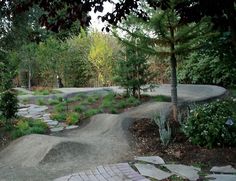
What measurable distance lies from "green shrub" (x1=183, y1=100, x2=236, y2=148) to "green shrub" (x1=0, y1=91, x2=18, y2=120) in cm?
357

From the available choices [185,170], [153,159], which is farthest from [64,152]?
[185,170]

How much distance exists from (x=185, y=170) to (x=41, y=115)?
198 inches

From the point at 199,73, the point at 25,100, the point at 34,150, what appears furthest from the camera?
the point at 199,73

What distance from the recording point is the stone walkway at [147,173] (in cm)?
456

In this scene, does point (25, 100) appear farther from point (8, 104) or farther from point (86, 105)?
point (8, 104)

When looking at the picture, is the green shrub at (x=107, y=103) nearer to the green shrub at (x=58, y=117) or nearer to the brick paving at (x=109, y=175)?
the green shrub at (x=58, y=117)

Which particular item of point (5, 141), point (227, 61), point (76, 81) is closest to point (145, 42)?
point (227, 61)

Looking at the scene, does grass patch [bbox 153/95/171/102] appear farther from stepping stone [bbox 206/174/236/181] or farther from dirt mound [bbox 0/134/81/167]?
stepping stone [bbox 206/174/236/181]

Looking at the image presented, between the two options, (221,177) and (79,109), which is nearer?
(221,177)

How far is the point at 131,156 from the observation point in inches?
222

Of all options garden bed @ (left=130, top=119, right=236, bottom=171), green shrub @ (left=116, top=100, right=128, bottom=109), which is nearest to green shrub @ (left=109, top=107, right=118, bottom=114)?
green shrub @ (left=116, top=100, right=128, bottom=109)

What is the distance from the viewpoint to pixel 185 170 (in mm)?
4836

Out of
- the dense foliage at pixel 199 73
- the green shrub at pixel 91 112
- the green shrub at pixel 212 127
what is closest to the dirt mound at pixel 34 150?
the green shrub at pixel 212 127

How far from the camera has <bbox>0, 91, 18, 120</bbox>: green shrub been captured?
757 cm
